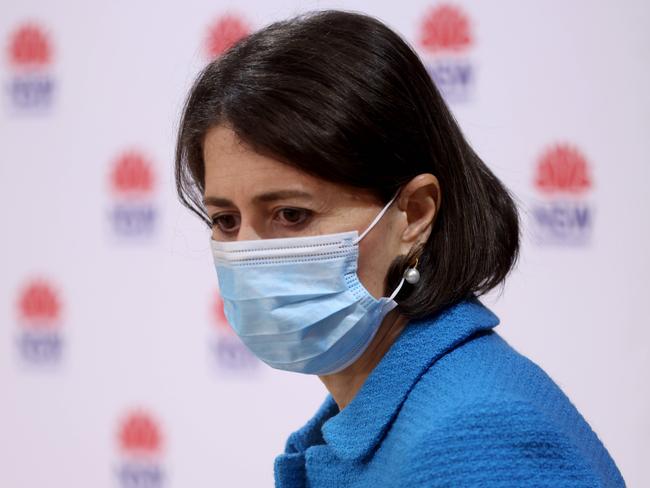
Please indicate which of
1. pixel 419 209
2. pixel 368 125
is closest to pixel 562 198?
pixel 419 209

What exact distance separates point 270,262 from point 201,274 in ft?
2.94

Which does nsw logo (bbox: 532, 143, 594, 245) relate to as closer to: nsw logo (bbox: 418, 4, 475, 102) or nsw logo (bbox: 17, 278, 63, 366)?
nsw logo (bbox: 418, 4, 475, 102)

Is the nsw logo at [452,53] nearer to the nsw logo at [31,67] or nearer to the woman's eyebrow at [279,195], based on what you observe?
the woman's eyebrow at [279,195]

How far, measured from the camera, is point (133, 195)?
6.15 ft

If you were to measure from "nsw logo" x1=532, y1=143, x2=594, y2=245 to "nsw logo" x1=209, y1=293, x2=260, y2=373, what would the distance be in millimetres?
653

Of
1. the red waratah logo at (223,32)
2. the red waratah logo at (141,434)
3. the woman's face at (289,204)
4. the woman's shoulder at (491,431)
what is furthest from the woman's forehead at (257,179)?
the red waratah logo at (141,434)

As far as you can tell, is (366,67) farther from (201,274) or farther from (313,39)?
(201,274)

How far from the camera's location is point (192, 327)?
6.04 ft

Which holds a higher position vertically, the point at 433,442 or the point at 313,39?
the point at 313,39

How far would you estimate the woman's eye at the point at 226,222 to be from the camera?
1.01 m

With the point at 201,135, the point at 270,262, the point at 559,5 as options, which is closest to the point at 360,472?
the point at 270,262

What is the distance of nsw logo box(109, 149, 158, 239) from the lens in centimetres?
186

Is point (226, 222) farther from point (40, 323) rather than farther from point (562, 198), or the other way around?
point (40, 323)

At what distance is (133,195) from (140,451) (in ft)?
1.88
